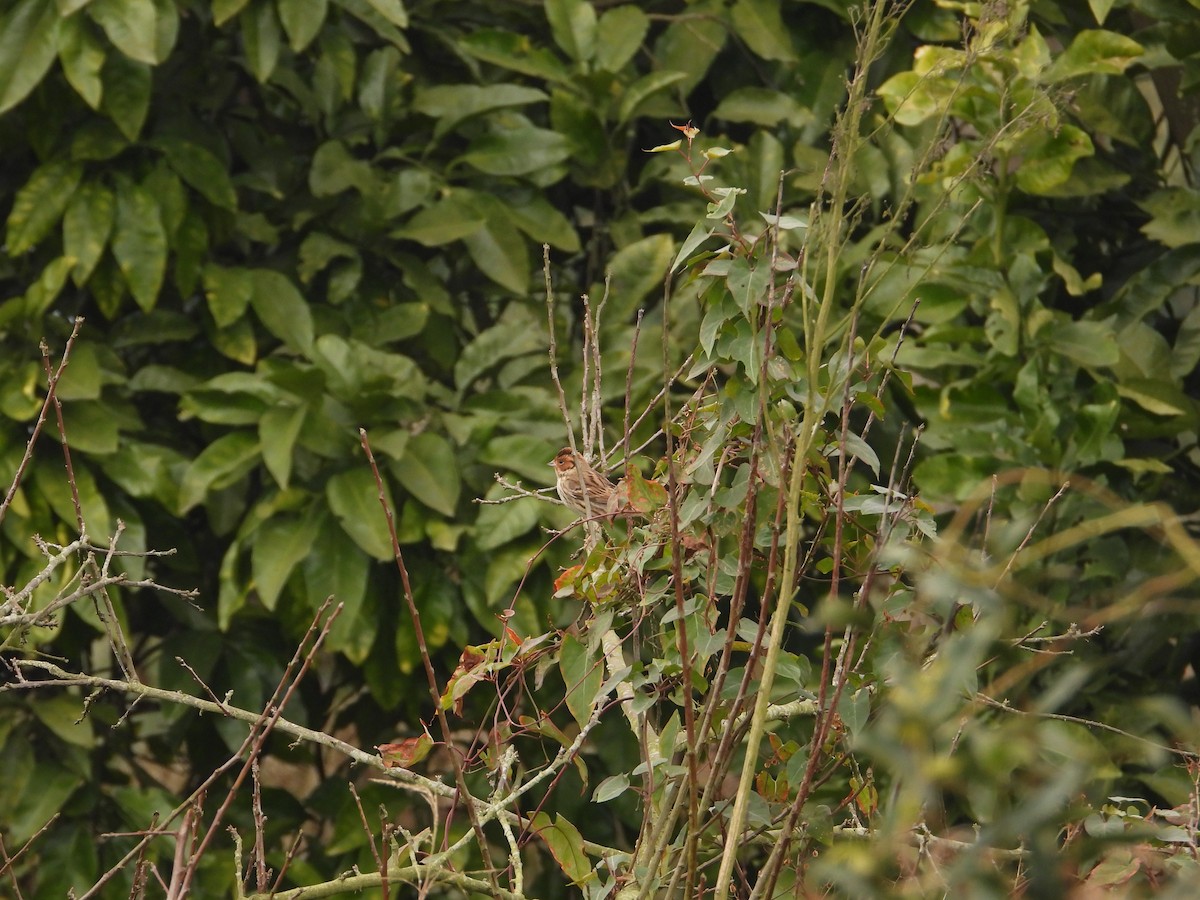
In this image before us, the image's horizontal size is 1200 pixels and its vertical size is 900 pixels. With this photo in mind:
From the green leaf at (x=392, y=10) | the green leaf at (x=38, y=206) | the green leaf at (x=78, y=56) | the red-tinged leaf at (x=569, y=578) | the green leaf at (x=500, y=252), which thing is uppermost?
the green leaf at (x=78, y=56)

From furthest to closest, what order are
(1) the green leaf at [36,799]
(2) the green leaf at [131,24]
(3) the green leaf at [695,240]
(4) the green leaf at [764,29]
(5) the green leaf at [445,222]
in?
(4) the green leaf at [764,29]
(5) the green leaf at [445,222]
(1) the green leaf at [36,799]
(2) the green leaf at [131,24]
(3) the green leaf at [695,240]

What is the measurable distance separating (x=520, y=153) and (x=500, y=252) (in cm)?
15

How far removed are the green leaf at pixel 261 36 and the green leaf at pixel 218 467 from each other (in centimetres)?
48

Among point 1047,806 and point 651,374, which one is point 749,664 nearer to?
point 1047,806

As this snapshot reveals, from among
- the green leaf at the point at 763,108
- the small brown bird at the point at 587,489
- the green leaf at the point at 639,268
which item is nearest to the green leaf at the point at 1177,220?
the green leaf at the point at 763,108

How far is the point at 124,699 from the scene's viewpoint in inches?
80.9

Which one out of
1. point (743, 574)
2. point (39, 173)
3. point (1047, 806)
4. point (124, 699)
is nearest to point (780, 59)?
point (39, 173)

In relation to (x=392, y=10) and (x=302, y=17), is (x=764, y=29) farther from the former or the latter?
(x=302, y=17)

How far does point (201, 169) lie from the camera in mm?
1889

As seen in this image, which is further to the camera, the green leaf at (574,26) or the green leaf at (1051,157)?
the green leaf at (574,26)

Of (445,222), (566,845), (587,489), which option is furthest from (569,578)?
(445,222)

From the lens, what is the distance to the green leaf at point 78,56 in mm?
1724

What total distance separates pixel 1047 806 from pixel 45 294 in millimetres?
1753

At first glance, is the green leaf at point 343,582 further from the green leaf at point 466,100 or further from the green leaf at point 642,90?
the green leaf at point 642,90
